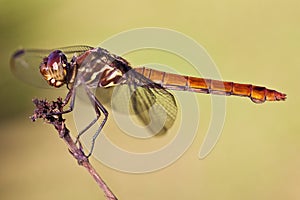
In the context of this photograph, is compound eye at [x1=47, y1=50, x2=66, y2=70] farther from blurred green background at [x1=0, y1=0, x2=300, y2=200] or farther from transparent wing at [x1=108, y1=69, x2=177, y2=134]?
blurred green background at [x1=0, y1=0, x2=300, y2=200]

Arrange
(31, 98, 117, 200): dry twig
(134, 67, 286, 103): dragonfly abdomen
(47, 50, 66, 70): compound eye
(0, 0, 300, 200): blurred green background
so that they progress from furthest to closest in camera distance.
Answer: (0, 0, 300, 200): blurred green background
(134, 67, 286, 103): dragonfly abdomen
(47, 50, 66, 70): compound eye
(31, 98, 117, 200): dry twig

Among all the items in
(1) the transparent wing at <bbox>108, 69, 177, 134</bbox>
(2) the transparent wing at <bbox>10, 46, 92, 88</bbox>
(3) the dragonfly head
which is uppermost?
(2) the transparent wing at <bbox>10, 46, 92, 88</bbox>

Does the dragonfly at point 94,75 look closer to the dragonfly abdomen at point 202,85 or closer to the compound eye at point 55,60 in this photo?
the compound eye at point 55,60

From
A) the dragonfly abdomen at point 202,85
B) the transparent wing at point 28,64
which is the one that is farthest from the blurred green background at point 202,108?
the transparent wing at point 28,64

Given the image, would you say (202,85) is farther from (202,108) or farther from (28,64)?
(202,108)

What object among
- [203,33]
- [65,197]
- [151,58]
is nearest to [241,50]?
[203,33]

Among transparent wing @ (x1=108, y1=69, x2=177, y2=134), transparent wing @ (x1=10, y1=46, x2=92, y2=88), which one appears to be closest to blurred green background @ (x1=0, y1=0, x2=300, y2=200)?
transparent wing @ (x1=108, y1=69, x2=177, y2=134)
